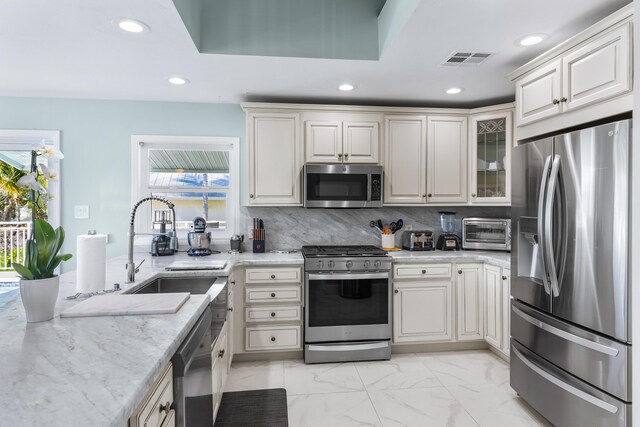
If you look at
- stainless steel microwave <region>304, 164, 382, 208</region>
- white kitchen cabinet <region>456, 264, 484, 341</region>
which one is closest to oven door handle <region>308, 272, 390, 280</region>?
stainless steel microwave <region>304, 164, 382, 208</region>

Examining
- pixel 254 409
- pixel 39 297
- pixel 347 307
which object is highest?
pixel 39 297

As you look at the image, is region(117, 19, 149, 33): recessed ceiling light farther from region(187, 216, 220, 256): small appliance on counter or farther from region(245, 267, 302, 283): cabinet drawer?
region(245, 267, 302, 283): cabinet drawer

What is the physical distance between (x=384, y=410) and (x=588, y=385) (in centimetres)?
111

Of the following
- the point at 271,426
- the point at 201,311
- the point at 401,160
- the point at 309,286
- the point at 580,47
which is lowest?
the point at 271,426

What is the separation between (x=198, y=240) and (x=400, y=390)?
2.05m

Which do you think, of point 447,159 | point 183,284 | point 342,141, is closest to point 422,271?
point 447,159

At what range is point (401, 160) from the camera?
3.21 metres

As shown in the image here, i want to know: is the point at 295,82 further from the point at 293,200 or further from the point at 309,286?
the point at 309,286

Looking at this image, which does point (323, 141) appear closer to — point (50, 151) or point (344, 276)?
point (344, 276)

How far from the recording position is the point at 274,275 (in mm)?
2795

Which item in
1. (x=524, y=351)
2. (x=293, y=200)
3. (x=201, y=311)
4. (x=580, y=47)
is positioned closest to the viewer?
(x=201, y=311)

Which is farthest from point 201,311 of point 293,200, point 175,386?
point 293,200

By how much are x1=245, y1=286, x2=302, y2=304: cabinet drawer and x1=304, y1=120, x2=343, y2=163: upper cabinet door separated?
3.80 ft

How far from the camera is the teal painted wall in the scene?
10.5 ft
